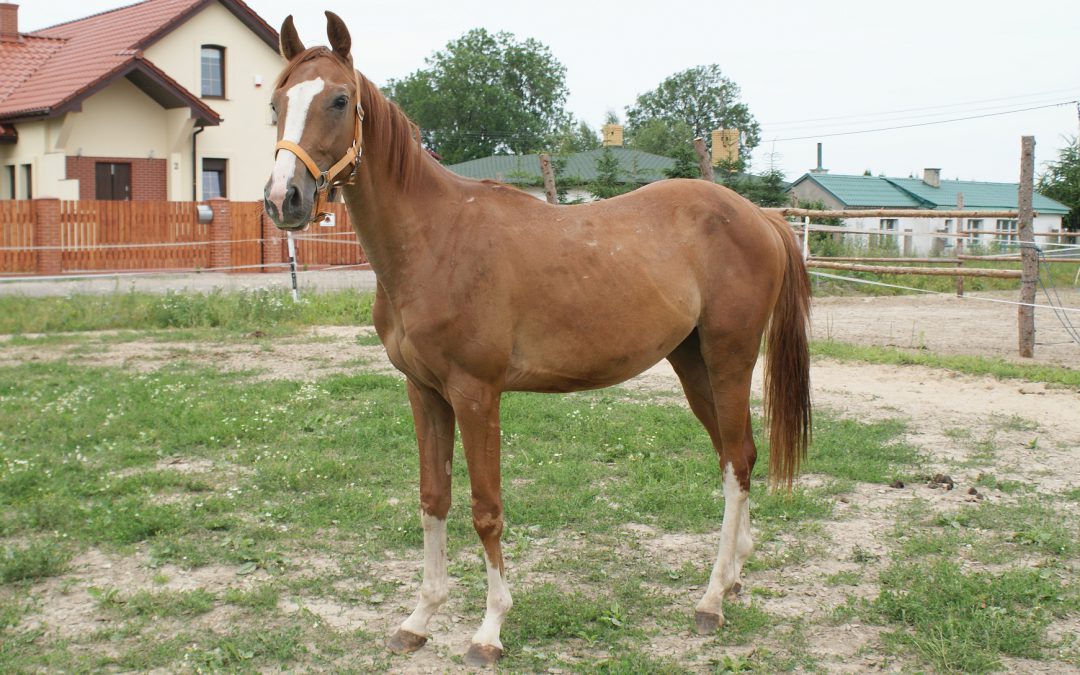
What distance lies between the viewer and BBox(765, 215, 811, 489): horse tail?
448 centimetres

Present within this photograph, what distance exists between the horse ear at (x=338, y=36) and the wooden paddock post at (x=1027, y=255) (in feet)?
30.5

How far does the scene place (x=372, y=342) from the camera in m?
11.0

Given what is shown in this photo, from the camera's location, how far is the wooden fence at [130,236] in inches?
714

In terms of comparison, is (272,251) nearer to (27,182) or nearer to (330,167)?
(27,182)

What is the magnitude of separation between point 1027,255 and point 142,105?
20.5 m

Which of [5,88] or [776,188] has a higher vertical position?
[5,88]

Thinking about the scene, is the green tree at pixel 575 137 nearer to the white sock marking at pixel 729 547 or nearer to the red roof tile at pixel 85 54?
the red roof tile at pixel 85 54

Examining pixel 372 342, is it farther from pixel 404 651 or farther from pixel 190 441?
pixel 404 651

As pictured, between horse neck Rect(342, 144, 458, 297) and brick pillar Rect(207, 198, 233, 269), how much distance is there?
17012 mm

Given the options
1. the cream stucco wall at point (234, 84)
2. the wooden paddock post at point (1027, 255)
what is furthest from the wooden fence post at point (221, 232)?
the wooden paddock post at point (1027, 255)

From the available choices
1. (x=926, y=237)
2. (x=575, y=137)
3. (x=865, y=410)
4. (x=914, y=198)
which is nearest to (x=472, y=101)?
(x=575, y=137)

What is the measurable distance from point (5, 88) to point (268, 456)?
22602 mm

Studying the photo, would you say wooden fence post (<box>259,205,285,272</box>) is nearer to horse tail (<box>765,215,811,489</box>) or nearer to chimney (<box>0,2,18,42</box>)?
chimney (<box>0,2,18,42</box>)

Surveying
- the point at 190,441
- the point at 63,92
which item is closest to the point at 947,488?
the point at 190,441
